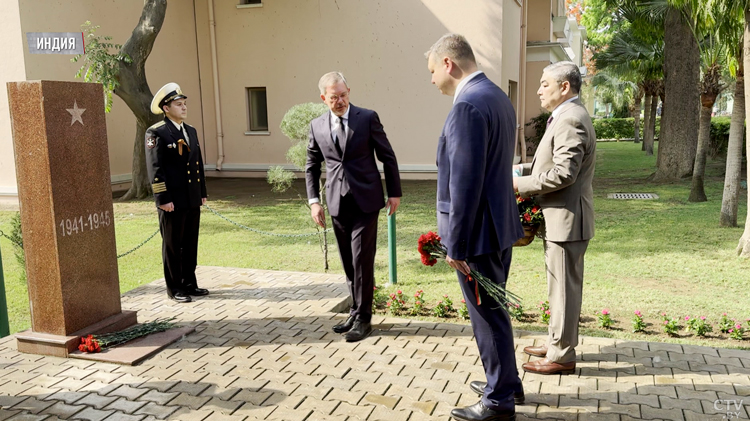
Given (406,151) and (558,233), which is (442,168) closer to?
(558,233)

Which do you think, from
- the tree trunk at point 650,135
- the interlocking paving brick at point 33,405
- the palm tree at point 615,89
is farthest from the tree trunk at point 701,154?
the palm tree at point 615,89

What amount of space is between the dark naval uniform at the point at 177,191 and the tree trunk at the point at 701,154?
9699 mm

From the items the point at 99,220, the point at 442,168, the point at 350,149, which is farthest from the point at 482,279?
the point at 99,220

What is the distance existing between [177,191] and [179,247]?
1.87 ft

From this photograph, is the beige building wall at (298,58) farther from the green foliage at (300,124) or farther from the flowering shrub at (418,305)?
the flowering shrub at (418,305)

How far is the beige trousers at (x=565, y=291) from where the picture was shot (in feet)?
12.7

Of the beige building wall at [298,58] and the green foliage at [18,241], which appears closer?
the green foliage at [18,241]

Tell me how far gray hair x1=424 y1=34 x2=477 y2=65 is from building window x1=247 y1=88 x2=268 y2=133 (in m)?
16.0

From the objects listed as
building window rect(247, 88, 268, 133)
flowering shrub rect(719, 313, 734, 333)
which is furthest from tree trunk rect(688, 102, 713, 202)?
building window rect(247, 88, 268, 133)

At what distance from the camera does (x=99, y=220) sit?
492 cm

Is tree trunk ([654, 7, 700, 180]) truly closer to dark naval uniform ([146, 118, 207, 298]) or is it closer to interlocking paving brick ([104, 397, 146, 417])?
dark naval uniform ([146, 118, 207, 298])

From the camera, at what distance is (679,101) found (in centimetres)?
1533

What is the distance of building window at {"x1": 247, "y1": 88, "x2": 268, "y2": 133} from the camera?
1881cm

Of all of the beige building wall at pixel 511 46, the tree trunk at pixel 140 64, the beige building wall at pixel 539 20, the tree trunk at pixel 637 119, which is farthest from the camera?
the tree trunk at pixel 637 119
